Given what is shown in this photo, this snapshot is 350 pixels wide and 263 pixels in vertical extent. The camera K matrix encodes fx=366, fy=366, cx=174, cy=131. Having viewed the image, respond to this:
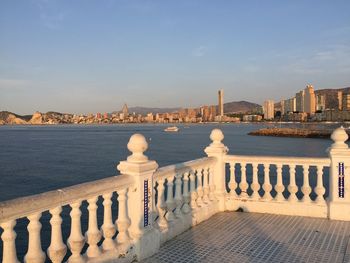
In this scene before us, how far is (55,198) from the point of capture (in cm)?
335

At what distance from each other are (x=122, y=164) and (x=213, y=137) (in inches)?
120

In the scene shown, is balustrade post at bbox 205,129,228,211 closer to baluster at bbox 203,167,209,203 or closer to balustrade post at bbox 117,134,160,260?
baluster at bbox 203,167,209,203

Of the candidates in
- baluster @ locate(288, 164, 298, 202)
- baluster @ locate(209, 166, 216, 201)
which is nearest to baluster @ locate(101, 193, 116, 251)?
baluster @ locate(209, 166, 216, 201)

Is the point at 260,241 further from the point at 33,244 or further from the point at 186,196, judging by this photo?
the point at 33,244

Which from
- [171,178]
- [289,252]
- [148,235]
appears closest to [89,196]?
[148,235]

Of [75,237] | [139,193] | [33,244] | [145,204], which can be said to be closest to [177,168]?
[145,204]

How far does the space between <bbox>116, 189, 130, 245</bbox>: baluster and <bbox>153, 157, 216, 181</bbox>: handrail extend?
32.3 inches

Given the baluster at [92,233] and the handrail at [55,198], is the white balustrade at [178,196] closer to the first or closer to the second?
the handrail at [55,198]

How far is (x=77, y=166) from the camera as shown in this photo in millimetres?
34219

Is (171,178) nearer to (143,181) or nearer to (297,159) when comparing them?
(143,181)

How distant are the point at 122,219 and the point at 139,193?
415 millimetres

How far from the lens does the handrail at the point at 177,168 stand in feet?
17.4

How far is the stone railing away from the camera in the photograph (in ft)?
10.4

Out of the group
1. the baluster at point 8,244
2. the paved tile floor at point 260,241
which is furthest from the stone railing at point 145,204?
the paved tile floor at point 260,241
